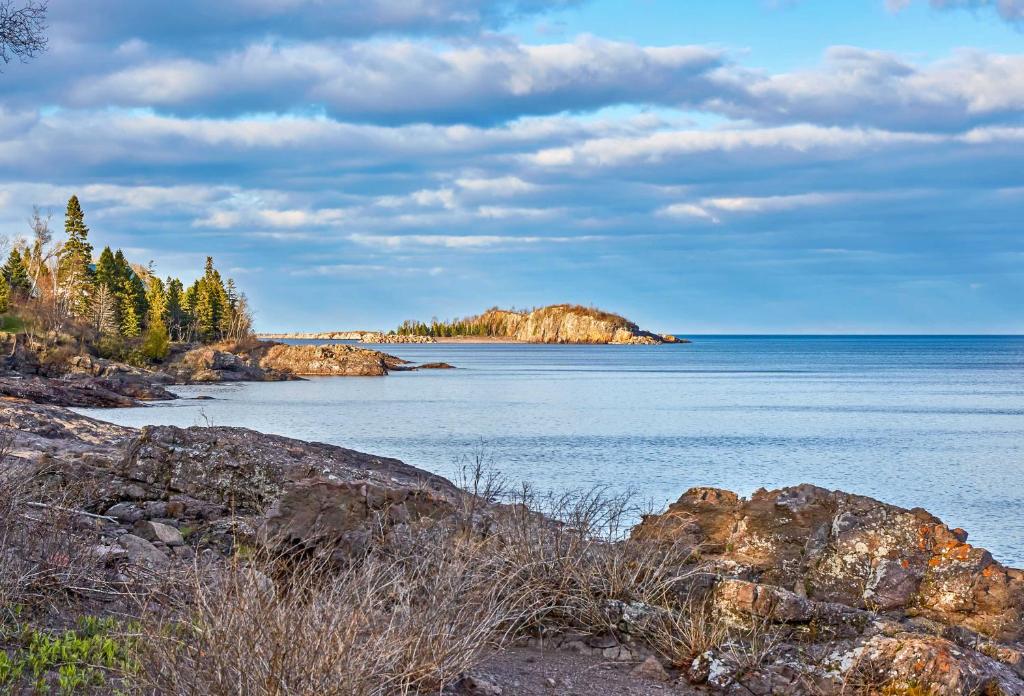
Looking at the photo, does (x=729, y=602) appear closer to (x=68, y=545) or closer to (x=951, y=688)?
(x=951, y=688)

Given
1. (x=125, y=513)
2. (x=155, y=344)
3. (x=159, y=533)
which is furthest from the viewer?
(x=155, y=344)

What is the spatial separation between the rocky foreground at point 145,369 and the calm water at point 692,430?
2761 mm

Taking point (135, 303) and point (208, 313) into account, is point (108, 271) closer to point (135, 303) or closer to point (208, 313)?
point (135, 303)

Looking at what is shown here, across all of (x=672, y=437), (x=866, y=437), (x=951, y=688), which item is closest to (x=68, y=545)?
(x=951, y=688)

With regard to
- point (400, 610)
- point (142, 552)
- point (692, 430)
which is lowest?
point (692, 430)

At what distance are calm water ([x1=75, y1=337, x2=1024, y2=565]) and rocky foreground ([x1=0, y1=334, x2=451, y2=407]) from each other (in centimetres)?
276

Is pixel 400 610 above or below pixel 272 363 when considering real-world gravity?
above

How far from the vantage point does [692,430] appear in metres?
38.6

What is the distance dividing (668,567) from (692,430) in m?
31.3

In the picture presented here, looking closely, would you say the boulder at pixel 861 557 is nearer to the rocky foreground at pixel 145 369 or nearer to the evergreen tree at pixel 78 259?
the rocky foreground at pixel 145 369

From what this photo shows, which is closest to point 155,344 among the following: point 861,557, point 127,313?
point 127,313

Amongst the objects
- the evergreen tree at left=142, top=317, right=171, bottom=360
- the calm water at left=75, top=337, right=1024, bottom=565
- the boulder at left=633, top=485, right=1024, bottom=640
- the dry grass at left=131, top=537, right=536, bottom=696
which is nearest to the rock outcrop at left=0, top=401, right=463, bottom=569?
the dry grass at left=131, top=537, right=536, bottom=696

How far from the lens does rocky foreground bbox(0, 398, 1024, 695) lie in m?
6.65

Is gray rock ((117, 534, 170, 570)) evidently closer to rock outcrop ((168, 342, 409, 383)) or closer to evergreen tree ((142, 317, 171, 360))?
rock outcrop ((168, 342, 409, 383))
